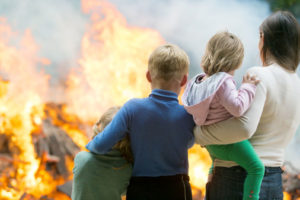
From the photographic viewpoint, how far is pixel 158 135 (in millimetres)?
1530

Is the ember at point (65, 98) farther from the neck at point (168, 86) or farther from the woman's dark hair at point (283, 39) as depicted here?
the woman's dark hair at point (283, 39)

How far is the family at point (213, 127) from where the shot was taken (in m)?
1.42

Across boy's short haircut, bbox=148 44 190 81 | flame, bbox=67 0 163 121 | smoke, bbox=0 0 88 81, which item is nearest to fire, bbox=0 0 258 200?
flame, bbox=67 0 163 121

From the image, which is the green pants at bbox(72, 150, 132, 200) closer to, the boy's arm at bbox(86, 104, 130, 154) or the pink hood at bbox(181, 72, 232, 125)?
the boy's arm at bbox(86, 104, 130, 154)

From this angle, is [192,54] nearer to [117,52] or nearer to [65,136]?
[117,52]

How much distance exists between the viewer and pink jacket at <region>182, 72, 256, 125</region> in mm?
1369

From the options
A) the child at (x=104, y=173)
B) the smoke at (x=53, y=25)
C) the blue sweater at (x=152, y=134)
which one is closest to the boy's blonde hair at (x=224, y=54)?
the blue sweater at (x=152, y=134)

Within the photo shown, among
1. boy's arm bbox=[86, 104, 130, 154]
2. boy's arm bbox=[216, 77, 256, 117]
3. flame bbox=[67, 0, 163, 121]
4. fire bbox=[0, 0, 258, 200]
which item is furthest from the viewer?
flame bbox=[67, 0, 163, 121]

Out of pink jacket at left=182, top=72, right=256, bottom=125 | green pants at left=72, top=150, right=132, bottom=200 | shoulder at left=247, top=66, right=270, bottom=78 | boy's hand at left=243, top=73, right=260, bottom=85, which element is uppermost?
shoulder at left=247, top=66, right=270, bottom=78

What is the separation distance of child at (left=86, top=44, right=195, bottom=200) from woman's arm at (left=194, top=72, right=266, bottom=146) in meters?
0.18

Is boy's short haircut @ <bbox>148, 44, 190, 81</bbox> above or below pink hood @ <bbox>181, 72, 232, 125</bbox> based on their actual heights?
above

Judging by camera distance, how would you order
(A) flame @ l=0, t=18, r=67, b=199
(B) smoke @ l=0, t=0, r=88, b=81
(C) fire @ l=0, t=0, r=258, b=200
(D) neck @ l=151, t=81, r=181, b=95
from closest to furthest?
(D) neck @ l=151, t=81, r=181, b=95, (A) flame @ l=0, t=18, r=67, b=199, (C) fire @ l=0, t=0, r=258, b=200, (B) smoke @ l=0, t=0, r=88, b=81

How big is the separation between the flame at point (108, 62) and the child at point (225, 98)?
10.4 ft

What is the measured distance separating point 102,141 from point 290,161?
3.87 m
